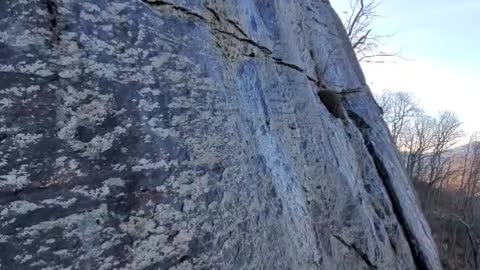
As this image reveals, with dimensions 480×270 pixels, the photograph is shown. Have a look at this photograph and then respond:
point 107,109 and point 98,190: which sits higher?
point 107,109

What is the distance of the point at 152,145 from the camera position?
1820 millimetres

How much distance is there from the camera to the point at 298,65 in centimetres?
382

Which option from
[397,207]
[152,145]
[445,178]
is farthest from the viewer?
[445,178]

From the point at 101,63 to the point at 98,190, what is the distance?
0.47 meters

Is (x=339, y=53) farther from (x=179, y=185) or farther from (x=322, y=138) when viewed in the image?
(x=179, y=185)

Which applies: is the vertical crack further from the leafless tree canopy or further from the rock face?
the leafless tree canopy

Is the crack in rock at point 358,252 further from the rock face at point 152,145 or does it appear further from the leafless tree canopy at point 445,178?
the leafless tree canopy at point 445,178

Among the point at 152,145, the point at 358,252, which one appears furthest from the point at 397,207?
the point at 152,145

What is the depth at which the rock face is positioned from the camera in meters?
1.52

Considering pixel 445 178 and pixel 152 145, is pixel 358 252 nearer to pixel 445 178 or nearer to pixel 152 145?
pixel 152 145

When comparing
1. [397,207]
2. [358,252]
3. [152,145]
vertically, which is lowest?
[358,252]

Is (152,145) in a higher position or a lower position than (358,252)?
higher

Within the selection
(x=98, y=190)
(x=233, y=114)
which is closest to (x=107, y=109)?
(x=98, y=190)

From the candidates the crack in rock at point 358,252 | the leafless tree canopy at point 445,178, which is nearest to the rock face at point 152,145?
the crack in rock at point 358,252
